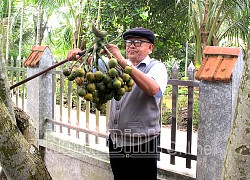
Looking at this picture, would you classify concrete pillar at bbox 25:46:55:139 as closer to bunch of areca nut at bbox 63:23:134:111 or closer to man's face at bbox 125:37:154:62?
man's face at bbox 125:37:154:62

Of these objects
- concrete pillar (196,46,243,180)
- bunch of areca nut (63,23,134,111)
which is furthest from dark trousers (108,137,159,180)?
bunch of areca nut (63,23,134,111)

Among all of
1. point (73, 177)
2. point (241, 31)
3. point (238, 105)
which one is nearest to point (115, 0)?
point (241, 31)

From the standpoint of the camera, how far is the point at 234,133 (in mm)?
1188

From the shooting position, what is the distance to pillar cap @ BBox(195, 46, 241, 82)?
2.82 meters

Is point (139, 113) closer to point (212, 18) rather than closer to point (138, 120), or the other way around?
point (138, 120)

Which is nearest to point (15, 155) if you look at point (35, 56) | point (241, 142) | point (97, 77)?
point (97, 77)

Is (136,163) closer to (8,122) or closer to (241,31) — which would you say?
(8,122)

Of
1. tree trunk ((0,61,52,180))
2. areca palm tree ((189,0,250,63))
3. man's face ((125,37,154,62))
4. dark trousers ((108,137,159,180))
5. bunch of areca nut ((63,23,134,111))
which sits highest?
areca palm tree ((189,0,250,63))

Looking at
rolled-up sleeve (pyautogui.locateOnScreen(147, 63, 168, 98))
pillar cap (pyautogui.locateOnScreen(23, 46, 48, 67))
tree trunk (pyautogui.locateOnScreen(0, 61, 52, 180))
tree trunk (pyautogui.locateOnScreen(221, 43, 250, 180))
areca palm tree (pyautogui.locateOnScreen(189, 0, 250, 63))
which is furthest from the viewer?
areca palm tree (pyautogui.locateOnScreen(189, 0, 250, 63))

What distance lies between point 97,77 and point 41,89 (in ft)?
10.6

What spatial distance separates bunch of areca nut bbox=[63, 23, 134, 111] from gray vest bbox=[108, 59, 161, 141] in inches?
27.3

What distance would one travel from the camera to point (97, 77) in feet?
5.60

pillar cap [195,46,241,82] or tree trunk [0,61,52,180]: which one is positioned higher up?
pillar cap [195,46,241,82]

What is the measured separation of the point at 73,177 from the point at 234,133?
11.3 ft
